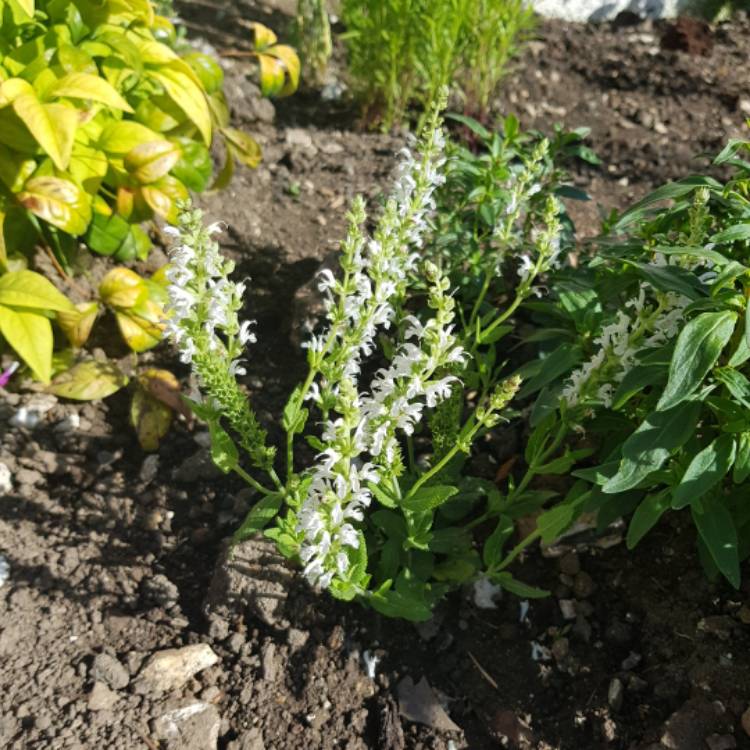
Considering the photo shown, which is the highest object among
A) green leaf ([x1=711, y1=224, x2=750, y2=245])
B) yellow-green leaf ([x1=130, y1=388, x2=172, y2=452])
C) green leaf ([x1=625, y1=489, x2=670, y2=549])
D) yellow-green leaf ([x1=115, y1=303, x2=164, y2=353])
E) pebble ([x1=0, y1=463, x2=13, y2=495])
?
green leaf ([x1=711, y1=224, x2=750, y2=245])


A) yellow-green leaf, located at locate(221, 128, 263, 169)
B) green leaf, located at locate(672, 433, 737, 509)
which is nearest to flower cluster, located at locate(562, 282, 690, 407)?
green leaf, located at locate(672, 433, 737, 509)

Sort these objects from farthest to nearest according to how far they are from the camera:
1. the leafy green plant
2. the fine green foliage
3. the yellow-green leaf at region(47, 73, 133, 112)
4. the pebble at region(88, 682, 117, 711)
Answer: the leafy green plant, the fine green foliage, the yellow-green leaf at region(47, 73, 133, 112), the pebble at region(88, 682, 117, 711)

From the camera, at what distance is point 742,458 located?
6.39 feet

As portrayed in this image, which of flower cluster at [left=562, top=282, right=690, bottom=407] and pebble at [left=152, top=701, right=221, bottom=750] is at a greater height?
flower cluster at [left=562, top=282, right=690, bottom=407]

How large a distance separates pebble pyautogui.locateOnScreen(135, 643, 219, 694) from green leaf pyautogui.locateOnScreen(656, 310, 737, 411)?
1440mm

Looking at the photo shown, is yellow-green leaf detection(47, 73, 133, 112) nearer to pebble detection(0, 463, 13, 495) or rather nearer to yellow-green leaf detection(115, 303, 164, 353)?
A: yellow-green leaf detection(115, 303, 164, 353)

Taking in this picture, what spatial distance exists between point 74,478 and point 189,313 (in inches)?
47.2

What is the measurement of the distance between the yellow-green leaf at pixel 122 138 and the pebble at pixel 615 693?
2314 millimetres

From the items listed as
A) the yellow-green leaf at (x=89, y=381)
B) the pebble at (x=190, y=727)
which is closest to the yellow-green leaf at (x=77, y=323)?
the yellow-green leaf at (x=89, y=381)

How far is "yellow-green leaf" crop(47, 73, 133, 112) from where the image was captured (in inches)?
106

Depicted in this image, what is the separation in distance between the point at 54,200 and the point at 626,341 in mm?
1877

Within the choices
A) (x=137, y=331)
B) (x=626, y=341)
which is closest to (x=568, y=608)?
(x=626, y=341)

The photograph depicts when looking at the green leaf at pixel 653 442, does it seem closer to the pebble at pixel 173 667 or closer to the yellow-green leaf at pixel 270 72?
the pebble at pixel 173 667

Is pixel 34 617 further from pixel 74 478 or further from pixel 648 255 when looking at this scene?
pixel 648 255
